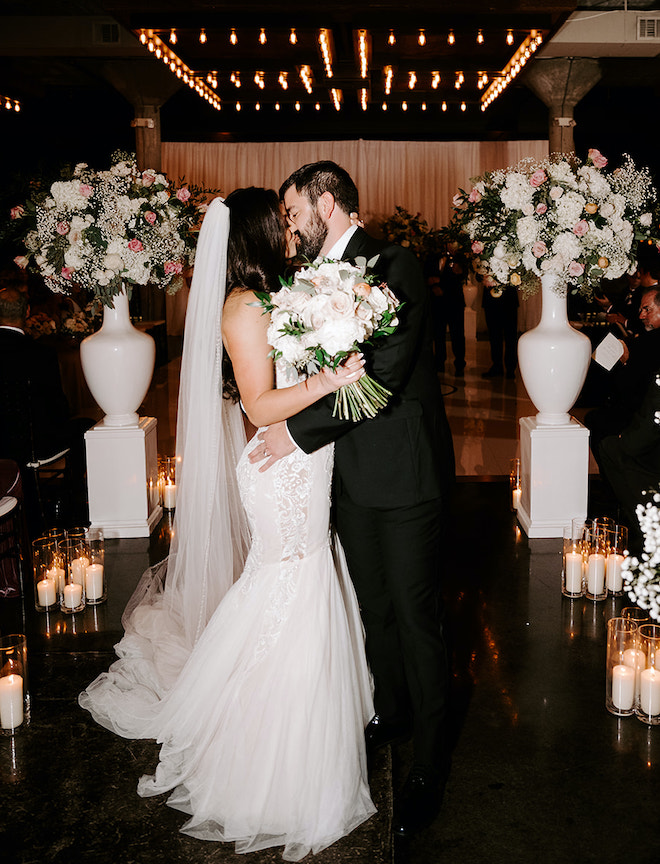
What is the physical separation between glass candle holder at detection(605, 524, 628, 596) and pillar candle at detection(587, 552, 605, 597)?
0.04 metres

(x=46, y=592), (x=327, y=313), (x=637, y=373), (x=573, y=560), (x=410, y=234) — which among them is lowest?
(x=46, y=592)

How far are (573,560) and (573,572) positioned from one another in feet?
0.19

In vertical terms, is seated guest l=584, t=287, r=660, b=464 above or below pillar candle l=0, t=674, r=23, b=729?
above

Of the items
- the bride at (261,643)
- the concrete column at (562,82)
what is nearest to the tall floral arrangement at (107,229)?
the bride at (261,643)

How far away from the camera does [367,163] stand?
14.5m

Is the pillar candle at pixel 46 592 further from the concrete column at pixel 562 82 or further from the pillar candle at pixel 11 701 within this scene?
the concrete column at pixel 562 82

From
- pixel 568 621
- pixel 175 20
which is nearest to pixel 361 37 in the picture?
pixel 175 20

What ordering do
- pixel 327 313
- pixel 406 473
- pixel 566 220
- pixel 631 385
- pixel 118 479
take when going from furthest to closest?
pixel 631 385
pixel 118 479
pixel 566 220
pixel 406 473
pixel 327 313

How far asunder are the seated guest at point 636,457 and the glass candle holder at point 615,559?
0.15m

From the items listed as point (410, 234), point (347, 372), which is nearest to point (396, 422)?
point (347, 372)

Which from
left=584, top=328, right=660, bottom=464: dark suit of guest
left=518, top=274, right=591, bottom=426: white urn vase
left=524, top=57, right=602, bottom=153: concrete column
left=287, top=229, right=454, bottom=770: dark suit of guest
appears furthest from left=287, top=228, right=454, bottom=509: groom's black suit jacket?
left=524, top=57, right=602, bottom=153: concrete column

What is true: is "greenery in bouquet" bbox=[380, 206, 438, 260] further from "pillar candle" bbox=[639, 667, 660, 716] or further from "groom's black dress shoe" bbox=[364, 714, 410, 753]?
"groom's black dress shoe" bbox=[364, 714, 410, 753]

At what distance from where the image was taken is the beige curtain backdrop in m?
14.4

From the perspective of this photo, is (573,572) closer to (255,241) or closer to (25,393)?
(255,241)
